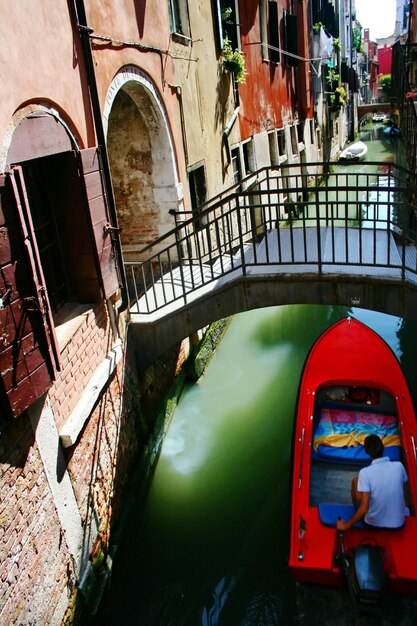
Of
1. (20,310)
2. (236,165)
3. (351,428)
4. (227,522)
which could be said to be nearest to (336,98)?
(236,165)

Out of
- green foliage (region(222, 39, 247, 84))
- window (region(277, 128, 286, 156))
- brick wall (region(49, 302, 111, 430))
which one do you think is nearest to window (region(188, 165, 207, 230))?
green foliage (region(222, 39, 247, 84))

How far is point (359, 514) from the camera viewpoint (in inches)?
171

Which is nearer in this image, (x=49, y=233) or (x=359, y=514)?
(x=359, y=514)

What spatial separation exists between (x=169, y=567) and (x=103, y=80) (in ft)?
16.0

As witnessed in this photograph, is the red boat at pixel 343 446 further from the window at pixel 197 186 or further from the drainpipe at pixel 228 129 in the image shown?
the drainpipe at pixel 228 129

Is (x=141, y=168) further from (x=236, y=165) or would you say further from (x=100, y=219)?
(x=236, y=165)

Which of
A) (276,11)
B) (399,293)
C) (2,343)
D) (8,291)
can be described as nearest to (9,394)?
(2,343)

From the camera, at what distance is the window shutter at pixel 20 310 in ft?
10.9

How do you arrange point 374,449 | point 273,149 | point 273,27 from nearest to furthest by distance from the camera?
point 374,449 < point 273,27 < point 273,149

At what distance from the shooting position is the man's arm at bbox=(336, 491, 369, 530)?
4.35m

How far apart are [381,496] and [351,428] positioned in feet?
5.47

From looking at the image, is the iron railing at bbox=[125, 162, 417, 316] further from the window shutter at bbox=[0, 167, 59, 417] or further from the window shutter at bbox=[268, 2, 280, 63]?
the window shutter at bbox=[268, 2, 280, 63]

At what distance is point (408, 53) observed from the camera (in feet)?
43.5

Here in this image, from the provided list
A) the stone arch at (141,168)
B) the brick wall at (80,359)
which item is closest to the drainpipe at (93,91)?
the brick wall at (80,359)
